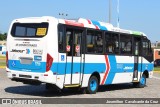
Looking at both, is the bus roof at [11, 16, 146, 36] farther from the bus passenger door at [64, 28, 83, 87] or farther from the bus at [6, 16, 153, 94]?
the bus passenger door at [64, 28, 83, 87]

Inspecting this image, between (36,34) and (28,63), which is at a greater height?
(36,34)

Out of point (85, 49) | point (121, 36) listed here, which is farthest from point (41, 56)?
point (121, 36)

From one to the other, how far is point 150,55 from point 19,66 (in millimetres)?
9505

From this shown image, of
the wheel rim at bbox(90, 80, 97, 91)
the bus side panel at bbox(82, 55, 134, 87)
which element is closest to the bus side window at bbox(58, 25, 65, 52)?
the bus side panel at bbox(82, 55, 134, 87)

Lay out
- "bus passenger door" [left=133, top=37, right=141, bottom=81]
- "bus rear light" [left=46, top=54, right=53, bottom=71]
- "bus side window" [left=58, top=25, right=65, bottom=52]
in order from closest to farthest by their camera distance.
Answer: "bus rear light" [left=46, top=54, right=53, bottom=71] → "bus side window" [left=58, top=25, right=65, bottom=52] → "bus passenger door" [left=133, top=37, right=141, bottom=81]

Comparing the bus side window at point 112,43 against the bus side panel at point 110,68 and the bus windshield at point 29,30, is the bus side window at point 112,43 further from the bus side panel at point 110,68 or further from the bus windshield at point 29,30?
the bus windshield at point 29,30

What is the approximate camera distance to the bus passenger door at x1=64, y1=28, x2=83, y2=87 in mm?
15641

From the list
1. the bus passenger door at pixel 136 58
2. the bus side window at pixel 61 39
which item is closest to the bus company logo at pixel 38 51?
the bus side window at pixel 61 39

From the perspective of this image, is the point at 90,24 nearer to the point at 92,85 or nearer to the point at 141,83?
the point at 92,85

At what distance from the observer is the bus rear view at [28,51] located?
49.0ft

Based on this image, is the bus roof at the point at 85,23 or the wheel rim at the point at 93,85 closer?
the bus roof at the point at 85,23

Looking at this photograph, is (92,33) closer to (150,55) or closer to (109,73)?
(109,73)

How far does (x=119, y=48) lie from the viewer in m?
19.6

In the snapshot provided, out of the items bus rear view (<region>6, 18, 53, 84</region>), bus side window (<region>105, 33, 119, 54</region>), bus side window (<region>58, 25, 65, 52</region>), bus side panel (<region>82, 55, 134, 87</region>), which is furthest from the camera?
bus side window (<region>105, 33, 119, 54</region>)
